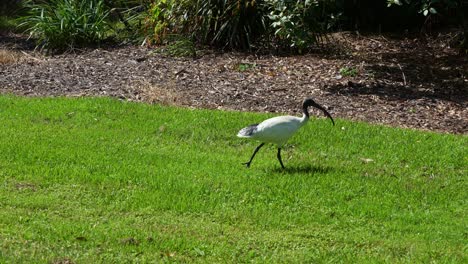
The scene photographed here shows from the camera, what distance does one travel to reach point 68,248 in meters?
5.88

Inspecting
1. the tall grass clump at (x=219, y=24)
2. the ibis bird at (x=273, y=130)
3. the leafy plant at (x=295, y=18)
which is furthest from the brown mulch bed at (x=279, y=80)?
the ibis bird at (x=273, y=130)

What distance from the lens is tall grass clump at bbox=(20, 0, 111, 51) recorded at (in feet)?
46.1

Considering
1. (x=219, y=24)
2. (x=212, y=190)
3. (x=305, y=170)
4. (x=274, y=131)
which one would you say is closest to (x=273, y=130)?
(x=274, y=131)

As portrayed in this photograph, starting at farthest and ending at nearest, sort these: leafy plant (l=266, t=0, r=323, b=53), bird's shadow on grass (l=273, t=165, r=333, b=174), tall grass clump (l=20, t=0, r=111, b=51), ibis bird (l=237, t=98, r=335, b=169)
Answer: tall grass clump (l=20, t=0, r=111, b=51) < leafy plant (l=266, t=0, r=323, b=53) < bird's shadow on grass (l=273, t=165, r=333, b=174) < ibis bird (l=237, t=98, r=335, b=169)

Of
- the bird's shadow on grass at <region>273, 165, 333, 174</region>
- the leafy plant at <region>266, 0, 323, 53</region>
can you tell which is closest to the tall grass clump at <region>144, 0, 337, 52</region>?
the leafy plant at <region>266, 0, 323, 53</region>

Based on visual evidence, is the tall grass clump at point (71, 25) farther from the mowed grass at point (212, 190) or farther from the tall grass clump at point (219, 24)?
the mowed grass at point (212, 190)

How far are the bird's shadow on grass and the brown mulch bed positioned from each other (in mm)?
2177

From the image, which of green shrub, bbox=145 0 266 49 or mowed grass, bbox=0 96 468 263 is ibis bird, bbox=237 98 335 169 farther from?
green shrub, bbox=145 0 266 49

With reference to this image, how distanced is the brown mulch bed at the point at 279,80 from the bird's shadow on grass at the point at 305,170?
7.14ft

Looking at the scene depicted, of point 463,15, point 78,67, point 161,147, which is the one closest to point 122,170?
point 161,147

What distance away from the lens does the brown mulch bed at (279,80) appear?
34.4 ft

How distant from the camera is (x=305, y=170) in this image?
7949 mm

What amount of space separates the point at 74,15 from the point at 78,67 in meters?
2.39

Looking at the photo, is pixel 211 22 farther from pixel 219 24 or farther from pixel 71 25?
pixel 71 25
